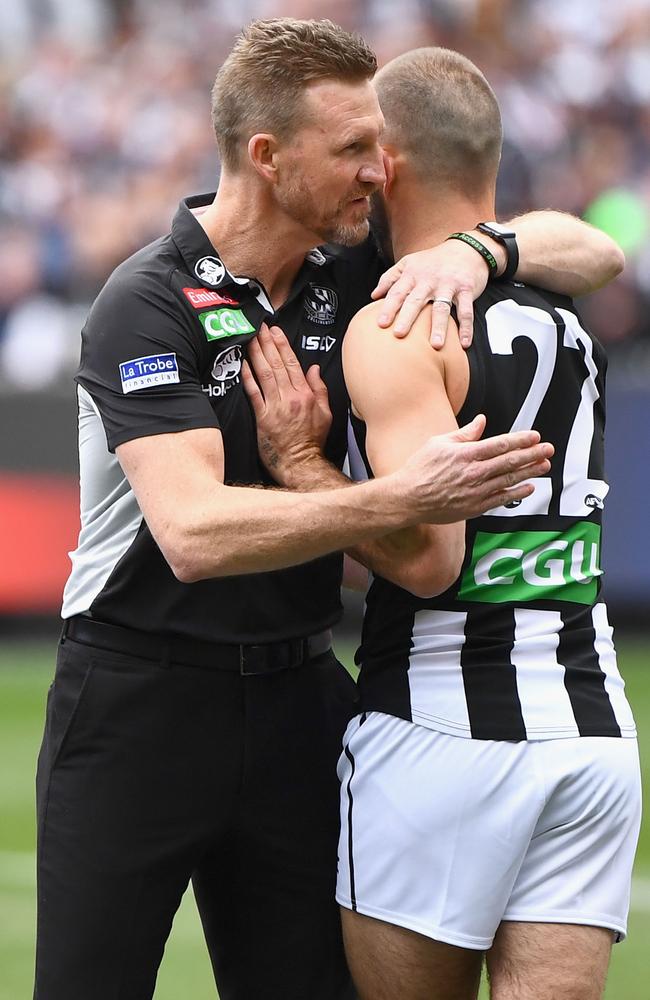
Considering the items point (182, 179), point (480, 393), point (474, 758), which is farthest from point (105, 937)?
point (182, 179)

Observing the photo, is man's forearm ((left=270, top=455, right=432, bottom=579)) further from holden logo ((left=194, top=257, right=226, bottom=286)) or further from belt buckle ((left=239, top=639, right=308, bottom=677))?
holden logo ((left=194, top=257, right=226, bottom=286))

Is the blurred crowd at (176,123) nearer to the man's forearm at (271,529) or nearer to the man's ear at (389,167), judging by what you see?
the man's ear at (389,167)

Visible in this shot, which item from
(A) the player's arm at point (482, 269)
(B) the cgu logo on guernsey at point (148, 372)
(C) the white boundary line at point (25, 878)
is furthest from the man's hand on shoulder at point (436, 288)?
(C) the white boundary line at point (25, 878)

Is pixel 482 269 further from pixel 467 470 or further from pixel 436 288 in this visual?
pixel 467 470

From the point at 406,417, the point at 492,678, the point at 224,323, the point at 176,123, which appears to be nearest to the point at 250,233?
the point at 224,323

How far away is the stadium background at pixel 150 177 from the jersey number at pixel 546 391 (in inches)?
152

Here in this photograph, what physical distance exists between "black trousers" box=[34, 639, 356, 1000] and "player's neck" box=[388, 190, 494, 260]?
969 millimetres

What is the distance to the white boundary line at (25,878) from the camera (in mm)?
5164

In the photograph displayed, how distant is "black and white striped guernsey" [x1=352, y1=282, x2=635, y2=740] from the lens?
279cm

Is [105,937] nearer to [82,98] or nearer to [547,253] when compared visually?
[547,253]

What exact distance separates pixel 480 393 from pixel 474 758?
0.71 metres

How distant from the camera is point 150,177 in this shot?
428 inches

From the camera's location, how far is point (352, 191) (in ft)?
9.71

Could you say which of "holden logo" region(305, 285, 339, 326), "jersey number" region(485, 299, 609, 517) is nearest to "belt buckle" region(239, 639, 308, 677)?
"jersey number" region(485, 299, 609, 517)
